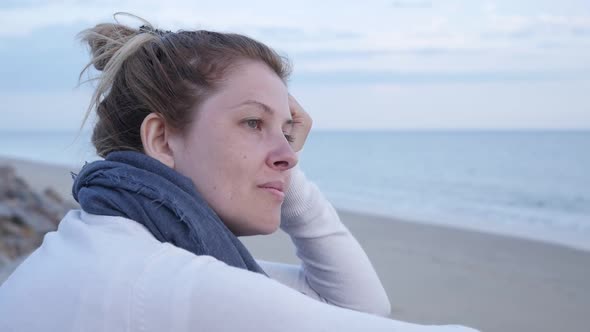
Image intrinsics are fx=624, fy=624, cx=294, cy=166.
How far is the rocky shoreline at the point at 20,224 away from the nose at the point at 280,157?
3.42 meters

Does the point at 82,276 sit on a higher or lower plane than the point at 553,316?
higher

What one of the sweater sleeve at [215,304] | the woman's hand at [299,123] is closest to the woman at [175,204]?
the sweater sleeve at [215,304]

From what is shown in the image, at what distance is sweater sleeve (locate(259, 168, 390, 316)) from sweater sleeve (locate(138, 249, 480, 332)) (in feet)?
3.87

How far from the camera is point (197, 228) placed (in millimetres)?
1255

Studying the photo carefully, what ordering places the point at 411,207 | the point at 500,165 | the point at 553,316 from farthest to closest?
1. the point at 500,165
2. the point at 411,207
3. the point at 553,316

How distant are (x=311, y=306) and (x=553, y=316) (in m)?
6.09

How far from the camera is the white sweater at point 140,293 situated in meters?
1.01

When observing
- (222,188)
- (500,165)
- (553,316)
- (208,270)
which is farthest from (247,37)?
(500,165)

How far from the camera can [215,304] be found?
3.29 feet

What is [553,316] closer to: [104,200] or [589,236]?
[104,200]

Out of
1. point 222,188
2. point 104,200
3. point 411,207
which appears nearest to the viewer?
point 104,200

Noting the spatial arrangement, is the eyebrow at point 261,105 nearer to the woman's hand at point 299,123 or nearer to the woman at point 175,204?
the woman at point 175,204

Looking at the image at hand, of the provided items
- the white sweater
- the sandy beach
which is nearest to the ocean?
the white sweater

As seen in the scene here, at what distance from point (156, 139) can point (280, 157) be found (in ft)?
0.99
